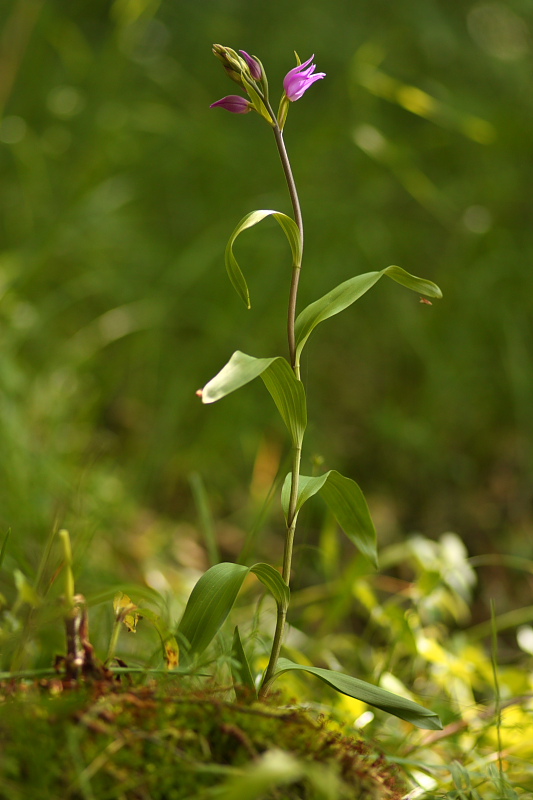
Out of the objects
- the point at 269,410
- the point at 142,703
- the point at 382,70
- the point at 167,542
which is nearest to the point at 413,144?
the point at 382,70

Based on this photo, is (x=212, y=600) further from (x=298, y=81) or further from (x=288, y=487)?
(x=298, y=81)

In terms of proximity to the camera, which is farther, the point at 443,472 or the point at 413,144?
the point at 413,144

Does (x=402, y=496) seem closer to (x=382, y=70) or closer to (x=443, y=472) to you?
(x=443, y=472)

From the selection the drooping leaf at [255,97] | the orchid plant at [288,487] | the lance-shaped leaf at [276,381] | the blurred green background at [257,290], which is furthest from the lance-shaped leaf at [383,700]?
the blurred green background at [257,290]

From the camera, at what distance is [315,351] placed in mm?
1974

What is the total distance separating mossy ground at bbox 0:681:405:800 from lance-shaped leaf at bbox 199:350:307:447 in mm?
190

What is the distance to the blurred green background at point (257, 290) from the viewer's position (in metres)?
1.64

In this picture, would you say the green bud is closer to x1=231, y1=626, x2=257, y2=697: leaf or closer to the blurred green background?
x1=231, y1=626, x2=257, y2=697: leaf

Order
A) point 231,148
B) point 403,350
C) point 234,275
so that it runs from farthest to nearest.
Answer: point 231,148
point 403,350
point 234,275

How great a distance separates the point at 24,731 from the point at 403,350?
1.67 meters

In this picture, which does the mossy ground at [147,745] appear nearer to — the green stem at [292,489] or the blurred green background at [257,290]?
the green stem at [292,489]

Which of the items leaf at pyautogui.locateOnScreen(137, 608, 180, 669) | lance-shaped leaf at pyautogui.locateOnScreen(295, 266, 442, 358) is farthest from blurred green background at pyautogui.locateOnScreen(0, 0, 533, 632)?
lance-shaped leaf at pyautogui.locateOnScreen(295, 266, 442, 358)

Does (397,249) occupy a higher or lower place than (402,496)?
higher

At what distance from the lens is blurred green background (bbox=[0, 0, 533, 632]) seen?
1.64 m
